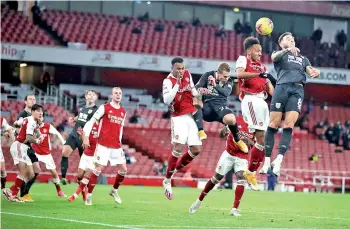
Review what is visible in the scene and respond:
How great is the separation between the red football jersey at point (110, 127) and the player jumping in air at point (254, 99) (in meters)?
3.50

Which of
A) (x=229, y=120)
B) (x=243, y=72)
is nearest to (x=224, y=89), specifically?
(x=229, y=120)

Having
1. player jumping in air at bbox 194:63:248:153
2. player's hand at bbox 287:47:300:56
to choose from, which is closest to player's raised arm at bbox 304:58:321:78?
player's hand at bbox 287:47:300:56

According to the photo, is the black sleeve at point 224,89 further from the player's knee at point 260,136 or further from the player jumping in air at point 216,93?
the player's knee at point 260,136

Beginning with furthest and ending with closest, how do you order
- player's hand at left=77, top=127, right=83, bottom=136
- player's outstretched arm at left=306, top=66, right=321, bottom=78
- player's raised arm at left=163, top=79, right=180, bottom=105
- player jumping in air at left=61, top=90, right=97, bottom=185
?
player's hand at left=77, top=127, right=83, bottom=136, player jumping in air at left=61, top=90, right=97, bottom=185, player's raised arm at left=163, top=79, right=180, bottom=105, player's outstretched arm at left=306, top=66, right=321, bottom=78

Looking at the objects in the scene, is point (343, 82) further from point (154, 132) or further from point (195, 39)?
point (154, 132)

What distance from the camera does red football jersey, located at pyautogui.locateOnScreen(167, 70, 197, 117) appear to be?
16875 mm

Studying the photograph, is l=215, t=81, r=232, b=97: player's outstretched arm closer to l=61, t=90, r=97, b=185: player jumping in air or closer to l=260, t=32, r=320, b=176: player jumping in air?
l=260, t=32, r=320, b=176: player jumping in air

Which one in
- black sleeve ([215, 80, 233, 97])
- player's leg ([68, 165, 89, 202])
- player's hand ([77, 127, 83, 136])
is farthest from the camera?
player's hand ([77, 127, 83, 136])

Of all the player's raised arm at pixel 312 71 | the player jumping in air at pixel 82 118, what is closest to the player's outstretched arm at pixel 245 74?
the player's raised arm at pixel 312 71

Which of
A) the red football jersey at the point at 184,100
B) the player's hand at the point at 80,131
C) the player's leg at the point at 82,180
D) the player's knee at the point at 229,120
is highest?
the red football jersey at the point at 184,100

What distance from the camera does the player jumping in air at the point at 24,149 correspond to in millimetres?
18859

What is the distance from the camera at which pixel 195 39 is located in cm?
5106

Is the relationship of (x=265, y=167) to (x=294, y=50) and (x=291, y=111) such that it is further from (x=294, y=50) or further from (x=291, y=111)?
(x=294, y=50)

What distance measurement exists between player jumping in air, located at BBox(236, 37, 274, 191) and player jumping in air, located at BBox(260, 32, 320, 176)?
622mm
